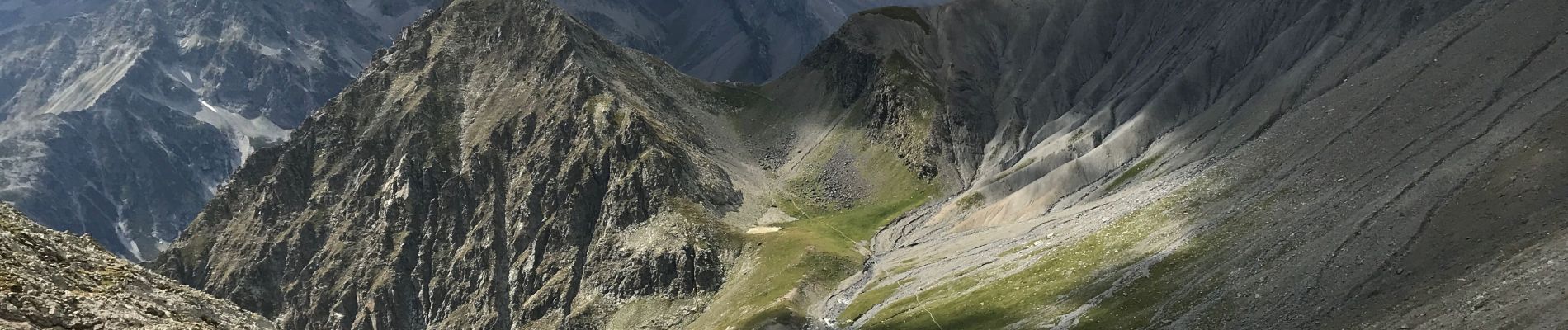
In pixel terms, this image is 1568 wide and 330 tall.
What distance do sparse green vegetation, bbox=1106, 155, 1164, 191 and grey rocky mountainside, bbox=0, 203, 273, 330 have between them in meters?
125

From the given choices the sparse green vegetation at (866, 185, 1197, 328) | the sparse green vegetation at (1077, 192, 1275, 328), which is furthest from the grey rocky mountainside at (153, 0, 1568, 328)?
the sparse green vegetation at (866, 185, 1197, 328)

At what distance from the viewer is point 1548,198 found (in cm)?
9281

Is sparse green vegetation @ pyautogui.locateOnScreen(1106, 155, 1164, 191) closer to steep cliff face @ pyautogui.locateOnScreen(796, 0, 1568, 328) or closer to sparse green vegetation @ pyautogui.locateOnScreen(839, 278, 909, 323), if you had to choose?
steep cliff face @ pyautogui.locateOnScreen(796, 0, 1568, 328)

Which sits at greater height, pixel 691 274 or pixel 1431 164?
pixel 691 274

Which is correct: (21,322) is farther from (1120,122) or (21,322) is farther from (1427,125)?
(1120,122)

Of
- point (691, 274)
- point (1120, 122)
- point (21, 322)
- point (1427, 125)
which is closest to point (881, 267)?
point (691, 274)

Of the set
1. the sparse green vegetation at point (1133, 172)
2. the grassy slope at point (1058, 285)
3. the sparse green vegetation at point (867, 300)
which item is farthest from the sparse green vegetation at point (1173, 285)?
the sparse green vegetation at point (1133, 172)

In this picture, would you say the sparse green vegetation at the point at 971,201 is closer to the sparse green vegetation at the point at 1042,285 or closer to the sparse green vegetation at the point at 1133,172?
the sparse green vegetation at the point at 1133,172

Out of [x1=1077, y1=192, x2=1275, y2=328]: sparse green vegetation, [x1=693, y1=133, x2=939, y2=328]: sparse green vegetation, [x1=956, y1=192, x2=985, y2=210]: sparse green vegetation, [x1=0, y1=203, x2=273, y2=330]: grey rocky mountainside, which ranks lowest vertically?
[x1=1077, y1=192, x2=1275, y2=328]: sparse green vegetation

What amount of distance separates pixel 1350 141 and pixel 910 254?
60.7 m

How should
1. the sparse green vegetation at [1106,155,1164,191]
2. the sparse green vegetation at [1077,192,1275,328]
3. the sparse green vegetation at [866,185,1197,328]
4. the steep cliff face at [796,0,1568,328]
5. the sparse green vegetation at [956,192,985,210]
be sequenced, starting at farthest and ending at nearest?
the sparse green vegetation at [956,192,985,210] → the sparse green vegetation at [1106,155,1164,191] → the sparse green vegetation at [866,185,1197,328] → the sparse green vegetation at [1077,192,1275,328] → the steep cliff face at [796,0,1568,328]

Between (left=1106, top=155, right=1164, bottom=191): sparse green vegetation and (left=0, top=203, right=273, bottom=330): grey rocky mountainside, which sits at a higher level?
(left=1106, top=155, right=1164, bottom=191): sparse green vegetation

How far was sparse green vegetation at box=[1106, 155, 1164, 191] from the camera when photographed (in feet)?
525

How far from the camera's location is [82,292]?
48.8m
